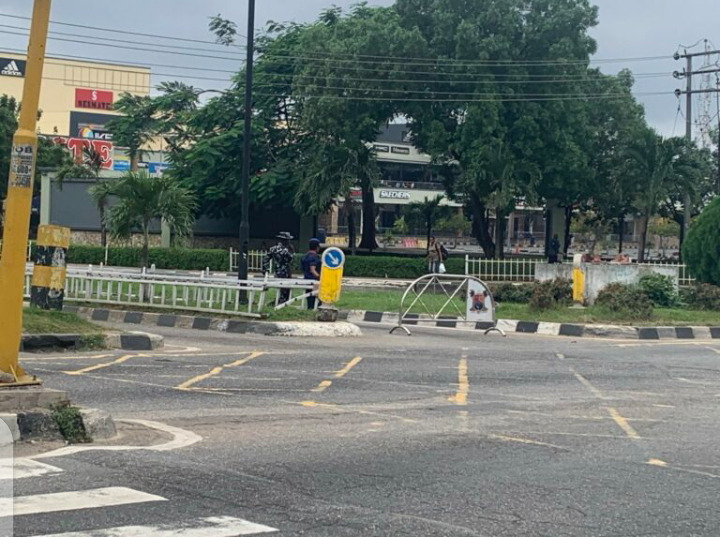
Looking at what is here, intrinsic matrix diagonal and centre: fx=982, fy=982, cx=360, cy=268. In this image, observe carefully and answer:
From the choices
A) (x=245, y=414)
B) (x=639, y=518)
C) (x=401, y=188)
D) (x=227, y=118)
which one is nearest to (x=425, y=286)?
(x=245, y=414)

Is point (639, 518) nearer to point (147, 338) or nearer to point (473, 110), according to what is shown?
point (147, 338)

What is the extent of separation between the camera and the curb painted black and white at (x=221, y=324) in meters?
17.5

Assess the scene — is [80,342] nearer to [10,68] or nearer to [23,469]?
[23,469]

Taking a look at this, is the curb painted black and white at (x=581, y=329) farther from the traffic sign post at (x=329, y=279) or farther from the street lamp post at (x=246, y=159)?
the street lamp post at (x=246, y=159)

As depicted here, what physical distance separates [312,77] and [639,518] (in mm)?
35910

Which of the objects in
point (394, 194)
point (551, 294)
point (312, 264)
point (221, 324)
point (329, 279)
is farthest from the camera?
point (394, 194)

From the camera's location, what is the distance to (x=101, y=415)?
7863 millimetres

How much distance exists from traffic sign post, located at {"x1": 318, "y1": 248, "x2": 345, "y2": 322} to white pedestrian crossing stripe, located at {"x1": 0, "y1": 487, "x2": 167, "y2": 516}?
12028 mm

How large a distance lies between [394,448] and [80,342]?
23.3ft

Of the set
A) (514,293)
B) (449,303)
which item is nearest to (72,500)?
(449,303)

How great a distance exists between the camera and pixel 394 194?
70.2m

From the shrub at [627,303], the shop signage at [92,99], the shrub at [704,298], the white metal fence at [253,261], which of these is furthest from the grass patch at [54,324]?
→ the shop signage at [92,99]

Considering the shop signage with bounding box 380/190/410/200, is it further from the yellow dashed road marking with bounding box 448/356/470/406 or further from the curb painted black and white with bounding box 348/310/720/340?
the yellow dashed road marking with bounding box 448/356/470/406

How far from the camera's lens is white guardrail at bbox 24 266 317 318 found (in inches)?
737
